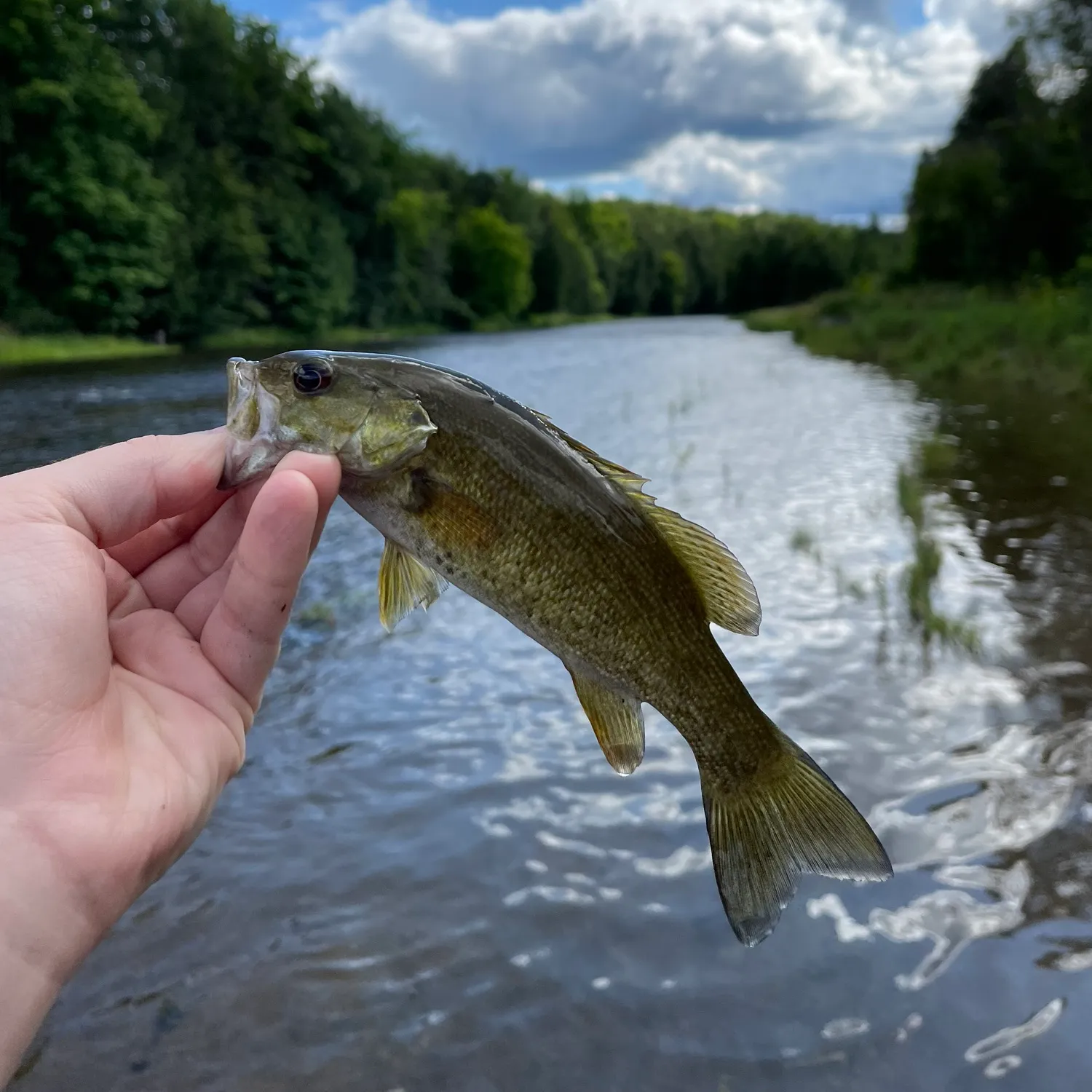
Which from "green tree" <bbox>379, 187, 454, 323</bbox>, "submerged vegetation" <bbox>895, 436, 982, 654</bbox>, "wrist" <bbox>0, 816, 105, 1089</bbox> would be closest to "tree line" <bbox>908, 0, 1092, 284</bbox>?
"submerged vegetation" <bbox>895, 436, 982, 654</bbox>

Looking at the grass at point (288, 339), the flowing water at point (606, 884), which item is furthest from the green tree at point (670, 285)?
the flowing water at point (606, 884)

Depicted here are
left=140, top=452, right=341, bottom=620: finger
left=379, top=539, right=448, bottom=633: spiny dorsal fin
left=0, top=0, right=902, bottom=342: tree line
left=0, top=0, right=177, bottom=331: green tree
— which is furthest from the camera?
left=0, top=0, right=902, bottom=342: tree line

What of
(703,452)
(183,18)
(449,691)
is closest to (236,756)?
(449,691)

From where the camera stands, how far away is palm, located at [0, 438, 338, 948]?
2.19 metres

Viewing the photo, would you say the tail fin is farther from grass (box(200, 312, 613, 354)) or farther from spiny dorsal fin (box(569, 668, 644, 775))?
grass (box(200, 312, 613, 354))

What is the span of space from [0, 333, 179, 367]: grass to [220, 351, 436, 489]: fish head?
36462 mm

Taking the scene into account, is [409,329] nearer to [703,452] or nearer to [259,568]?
[703,452]

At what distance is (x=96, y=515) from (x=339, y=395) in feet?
2.55

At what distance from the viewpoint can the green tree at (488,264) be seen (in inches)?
3263

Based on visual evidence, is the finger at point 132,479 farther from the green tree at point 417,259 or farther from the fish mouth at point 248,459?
the green tree at point 417,259

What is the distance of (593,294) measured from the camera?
109625 millimetres

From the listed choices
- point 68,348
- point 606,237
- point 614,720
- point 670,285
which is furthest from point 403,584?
point 606,237

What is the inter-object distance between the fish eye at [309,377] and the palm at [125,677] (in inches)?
9.7

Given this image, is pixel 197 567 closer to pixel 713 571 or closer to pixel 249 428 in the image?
pixel 249 428
